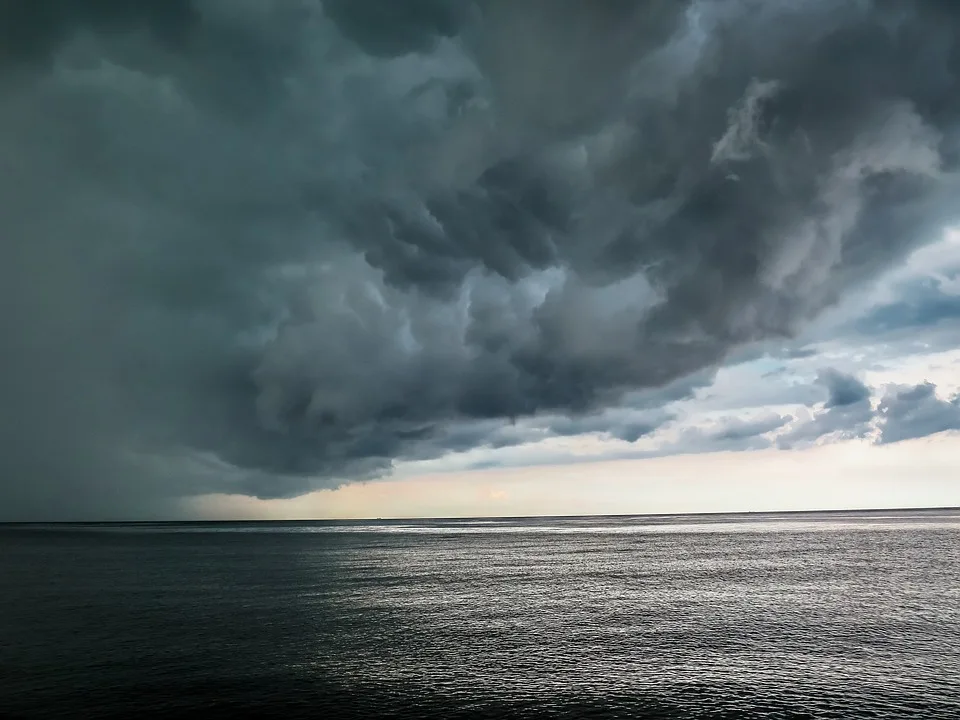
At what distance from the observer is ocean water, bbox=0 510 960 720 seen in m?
37.2

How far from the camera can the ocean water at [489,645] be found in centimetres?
3716

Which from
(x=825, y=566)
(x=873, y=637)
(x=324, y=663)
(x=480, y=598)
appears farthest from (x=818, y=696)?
(x=825, y=566)

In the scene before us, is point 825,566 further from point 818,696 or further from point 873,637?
point 818,696

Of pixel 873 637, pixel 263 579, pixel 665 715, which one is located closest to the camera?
pixel 665 715

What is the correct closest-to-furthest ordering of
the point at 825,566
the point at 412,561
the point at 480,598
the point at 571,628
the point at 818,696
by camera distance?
the point at 818,696, the point at 571,628, the point at 480,598, the point at 825,566, the point at 412,561

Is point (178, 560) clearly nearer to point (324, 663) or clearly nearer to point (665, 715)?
point (324, 663)

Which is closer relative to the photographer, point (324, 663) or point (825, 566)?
point (324, 663)

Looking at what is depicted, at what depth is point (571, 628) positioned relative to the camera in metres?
58.7

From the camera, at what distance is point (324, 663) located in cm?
4672

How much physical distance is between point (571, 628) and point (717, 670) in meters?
17.1

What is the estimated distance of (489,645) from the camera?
52094 mm

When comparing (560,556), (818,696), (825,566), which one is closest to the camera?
(818,696)

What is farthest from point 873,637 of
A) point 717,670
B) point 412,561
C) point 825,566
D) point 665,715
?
point 412,561

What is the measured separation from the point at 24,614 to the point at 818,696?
238 feet
